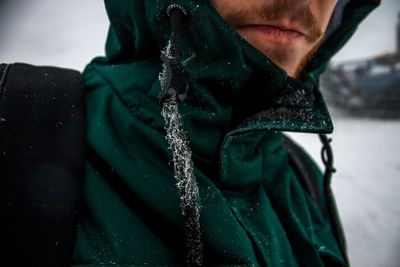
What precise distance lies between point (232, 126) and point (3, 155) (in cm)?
54

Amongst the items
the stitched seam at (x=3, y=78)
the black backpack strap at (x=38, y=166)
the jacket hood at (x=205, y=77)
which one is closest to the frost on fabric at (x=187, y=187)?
the jacket hood at (x=205, y=77)

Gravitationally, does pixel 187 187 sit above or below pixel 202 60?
below

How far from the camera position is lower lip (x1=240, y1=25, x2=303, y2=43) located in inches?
23.1

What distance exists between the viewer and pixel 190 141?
602 mm

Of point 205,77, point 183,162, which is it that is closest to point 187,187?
point 183,162

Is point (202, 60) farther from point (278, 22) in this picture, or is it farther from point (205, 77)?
point (278, 22)

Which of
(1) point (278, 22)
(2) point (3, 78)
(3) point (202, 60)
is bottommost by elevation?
(2) point (3, 78)

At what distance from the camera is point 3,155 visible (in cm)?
47

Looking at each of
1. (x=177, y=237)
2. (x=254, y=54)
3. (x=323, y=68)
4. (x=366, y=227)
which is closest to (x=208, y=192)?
(x=177, y=237)

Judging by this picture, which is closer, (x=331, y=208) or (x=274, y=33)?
(x=274, y=33)

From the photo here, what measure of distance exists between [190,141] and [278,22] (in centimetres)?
37

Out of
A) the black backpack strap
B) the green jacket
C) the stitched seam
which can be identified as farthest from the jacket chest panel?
the stitched seam

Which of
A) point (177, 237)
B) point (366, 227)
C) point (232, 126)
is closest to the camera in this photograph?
point (177, 237)

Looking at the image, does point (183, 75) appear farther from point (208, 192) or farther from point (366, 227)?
point (366, 227)
